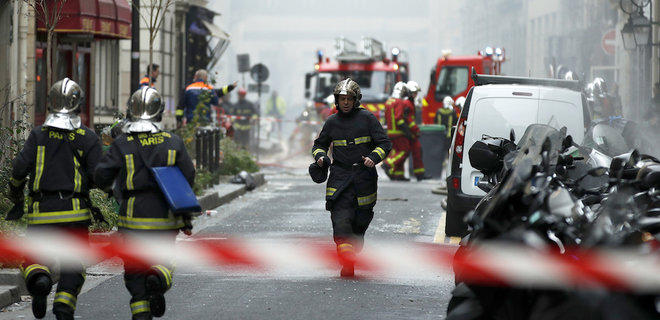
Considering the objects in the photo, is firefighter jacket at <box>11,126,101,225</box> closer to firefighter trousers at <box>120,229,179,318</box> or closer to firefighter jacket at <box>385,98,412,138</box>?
firefighter trousers at <box>120,229,179,318</box>

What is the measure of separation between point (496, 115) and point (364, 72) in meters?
20.7

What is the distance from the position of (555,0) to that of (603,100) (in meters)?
34.9

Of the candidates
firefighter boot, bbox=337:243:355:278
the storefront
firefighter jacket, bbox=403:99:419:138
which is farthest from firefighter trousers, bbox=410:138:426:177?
firefighter boot, bbox=337:243:355:278

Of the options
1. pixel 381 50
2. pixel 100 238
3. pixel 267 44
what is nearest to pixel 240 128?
pixel 381 50

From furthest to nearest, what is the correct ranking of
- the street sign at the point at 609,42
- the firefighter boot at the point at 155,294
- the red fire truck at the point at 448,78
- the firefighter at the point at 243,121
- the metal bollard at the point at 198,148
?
the red fire truck at the point at 448,78, the firefighter at the point at 243,121, the street sign at the point at 609,42, the metal bollard at the point at 198,148, the firefighter boot at the point at 155,294

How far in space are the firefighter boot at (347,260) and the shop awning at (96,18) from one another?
30.0 ft

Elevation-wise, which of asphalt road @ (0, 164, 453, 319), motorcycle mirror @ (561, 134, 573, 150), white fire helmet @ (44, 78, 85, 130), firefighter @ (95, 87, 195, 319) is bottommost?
asphalt road @ (0, 164, 453, 319)

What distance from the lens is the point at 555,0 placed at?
2163 inches

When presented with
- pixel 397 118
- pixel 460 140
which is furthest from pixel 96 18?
pixel 460 140

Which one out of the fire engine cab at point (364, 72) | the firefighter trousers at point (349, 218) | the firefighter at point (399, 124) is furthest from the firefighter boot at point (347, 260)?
the fire engine cab at point (364, 72)

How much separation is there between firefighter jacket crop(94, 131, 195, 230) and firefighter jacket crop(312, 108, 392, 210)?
3.24m

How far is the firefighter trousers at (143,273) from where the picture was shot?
739 centimetres

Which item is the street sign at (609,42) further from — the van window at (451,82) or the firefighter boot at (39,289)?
the firefighter boot at (39,289)

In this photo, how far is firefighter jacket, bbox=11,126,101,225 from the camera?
7824 mm
